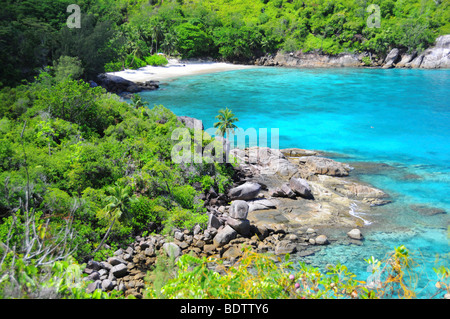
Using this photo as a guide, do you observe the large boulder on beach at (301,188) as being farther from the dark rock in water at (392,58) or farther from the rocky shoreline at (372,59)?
the dark rock in water at (392,58)

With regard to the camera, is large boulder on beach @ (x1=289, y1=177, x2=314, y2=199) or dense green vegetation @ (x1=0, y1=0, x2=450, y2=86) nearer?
large boulder on beach @ (x1=289, y1=177, x2=314, y2=199)

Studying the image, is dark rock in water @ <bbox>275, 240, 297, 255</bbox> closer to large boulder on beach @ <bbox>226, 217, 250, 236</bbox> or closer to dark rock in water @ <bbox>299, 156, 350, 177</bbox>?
large boulder on beach @ <bbox>226, 217, 250, 236</bbox>

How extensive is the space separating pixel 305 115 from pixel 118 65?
36.2 metres

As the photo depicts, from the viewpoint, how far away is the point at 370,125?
125 feet

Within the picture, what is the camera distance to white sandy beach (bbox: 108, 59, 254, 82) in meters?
59.2

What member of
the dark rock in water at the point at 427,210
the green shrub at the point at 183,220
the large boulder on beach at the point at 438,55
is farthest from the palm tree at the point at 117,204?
the large boulder on beach at the point at 438,55

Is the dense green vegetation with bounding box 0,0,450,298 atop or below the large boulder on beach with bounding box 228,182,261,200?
atop

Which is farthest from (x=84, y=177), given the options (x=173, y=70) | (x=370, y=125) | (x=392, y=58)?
(x=392, y=58)

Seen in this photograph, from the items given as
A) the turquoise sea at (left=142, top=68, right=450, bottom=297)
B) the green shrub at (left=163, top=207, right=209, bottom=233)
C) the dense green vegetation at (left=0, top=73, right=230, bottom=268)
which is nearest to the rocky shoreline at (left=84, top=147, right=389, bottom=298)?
the green shrub at (left=163, top=207, right=209, bottom=233)

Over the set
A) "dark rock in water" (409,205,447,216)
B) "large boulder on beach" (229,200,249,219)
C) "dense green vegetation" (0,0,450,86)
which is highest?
"dense green vegetation" (0,0,450,86)

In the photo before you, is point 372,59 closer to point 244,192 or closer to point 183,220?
point 244,192

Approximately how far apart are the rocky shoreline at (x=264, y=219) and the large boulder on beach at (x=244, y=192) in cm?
2

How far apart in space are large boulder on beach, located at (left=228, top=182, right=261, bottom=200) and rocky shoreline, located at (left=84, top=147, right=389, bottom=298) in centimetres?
A: 2

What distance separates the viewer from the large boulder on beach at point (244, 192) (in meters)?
19.4
